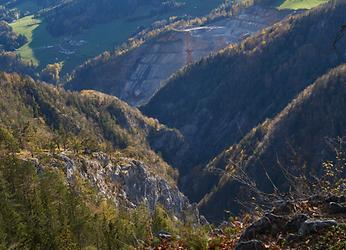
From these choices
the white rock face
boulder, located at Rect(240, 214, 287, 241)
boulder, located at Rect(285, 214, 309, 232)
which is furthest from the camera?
the white rock face

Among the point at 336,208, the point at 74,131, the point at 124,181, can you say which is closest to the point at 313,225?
the point at 336,208

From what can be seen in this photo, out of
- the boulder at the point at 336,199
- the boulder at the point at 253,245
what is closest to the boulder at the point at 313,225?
the boulder at the point at 253,245

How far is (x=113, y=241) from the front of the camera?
52625 millimetres

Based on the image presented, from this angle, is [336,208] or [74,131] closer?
[336,208]

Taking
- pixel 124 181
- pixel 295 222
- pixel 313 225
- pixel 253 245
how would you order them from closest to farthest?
pixel 313 225, pixel 253 245, pixel 295 222, pixel 124 181

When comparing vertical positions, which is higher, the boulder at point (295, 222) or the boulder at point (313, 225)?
the boulder at point (313, 225)

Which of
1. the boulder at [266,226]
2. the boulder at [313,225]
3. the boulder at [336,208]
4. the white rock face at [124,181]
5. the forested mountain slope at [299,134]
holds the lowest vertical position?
the forested mountain slope at [299,134]

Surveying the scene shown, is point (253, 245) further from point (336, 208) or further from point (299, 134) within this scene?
point (299, 134)

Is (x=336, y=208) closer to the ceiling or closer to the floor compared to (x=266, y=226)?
closer to the ceiling

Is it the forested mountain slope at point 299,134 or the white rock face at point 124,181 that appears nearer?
the white rock face at point 124,181

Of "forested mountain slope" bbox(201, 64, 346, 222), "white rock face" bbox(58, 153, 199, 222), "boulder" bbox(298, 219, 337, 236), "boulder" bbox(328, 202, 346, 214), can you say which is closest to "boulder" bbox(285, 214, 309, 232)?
"boulder" bbox(298, 219, 337, 236)

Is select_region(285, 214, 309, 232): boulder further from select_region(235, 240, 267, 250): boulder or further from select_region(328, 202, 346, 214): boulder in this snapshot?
select_region(235, 240, 267, 250): boulder

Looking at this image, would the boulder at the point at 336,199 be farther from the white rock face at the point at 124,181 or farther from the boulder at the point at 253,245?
the white rock face at the point at 124,181

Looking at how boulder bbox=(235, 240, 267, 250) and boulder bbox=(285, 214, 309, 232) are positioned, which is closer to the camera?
boulder bbox=(235, 240, 267, 250)
